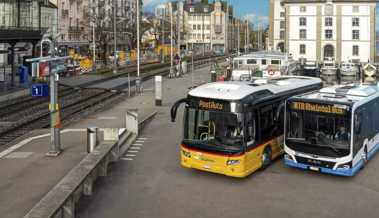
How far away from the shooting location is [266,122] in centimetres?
1449

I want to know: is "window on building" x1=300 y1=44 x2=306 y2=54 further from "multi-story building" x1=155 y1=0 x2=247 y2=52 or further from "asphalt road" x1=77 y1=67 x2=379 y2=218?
"multi-story building" x1=155 y1=0 x2=247 y2=52

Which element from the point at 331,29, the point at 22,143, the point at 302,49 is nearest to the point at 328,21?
the point at 331,29

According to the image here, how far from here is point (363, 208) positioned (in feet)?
37.2

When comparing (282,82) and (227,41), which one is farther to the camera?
(227,41)

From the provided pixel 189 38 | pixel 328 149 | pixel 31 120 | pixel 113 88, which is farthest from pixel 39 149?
pixel 189 38

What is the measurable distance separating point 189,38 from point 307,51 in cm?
8162

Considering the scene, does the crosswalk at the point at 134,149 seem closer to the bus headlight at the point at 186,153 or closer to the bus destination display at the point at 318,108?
the bus headlight at the point at 186,153

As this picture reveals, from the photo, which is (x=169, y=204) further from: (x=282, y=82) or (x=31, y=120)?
(x=31, y=120)

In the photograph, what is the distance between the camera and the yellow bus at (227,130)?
13.1 m

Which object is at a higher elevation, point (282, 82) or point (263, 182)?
point (282, 82)

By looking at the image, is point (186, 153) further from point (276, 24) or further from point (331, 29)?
point (276, 24)

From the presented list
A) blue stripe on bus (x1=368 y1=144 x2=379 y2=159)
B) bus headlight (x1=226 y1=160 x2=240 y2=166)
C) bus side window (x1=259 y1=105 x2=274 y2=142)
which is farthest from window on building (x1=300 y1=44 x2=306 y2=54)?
bus headlight (x1=226 y1=160 x2=240 y2=166)

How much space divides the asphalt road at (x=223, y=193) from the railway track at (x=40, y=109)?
8385 mm

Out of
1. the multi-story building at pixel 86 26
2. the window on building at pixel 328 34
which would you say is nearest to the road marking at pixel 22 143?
the multi-story building at pixel 86 26
